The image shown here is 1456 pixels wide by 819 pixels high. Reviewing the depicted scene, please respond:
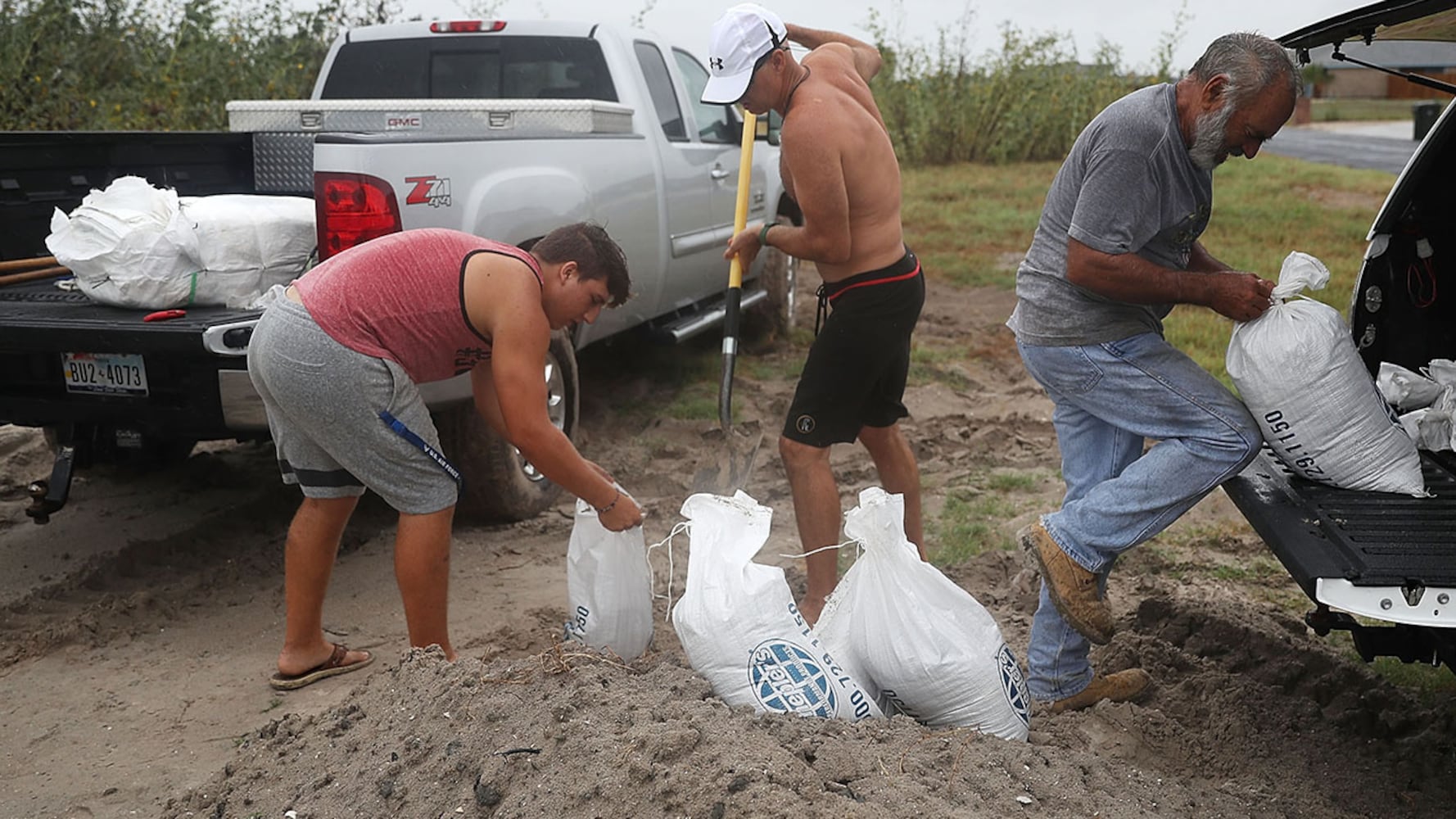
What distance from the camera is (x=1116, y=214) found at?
3.20 metres

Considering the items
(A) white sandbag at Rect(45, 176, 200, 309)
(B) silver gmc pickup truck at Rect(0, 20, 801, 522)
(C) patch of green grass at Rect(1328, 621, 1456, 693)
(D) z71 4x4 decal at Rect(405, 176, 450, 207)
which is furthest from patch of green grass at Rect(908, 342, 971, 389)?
(A) white sandbag at Rect(45, 176, 200, 309)

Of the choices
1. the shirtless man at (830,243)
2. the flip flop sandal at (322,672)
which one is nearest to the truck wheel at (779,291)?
the shirtless man at (830,243)

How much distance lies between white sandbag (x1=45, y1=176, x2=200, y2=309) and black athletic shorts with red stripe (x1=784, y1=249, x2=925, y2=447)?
7.27 feet

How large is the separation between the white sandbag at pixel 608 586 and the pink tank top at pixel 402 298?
0.66 m

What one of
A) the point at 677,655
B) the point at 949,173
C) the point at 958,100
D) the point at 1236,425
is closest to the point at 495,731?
the point at 677,655

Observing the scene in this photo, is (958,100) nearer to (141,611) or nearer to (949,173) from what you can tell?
(949,173)

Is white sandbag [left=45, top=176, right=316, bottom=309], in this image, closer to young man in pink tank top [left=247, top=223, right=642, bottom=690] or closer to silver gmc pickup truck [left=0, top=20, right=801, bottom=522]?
silver gmc pickup truck [left=0, top=20, right=801, bottom=522]

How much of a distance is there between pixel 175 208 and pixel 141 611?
1.45 metres

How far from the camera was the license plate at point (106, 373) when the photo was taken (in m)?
4.35

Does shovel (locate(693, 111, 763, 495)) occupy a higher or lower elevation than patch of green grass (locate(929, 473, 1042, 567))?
higher

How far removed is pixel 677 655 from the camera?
3.77 meters

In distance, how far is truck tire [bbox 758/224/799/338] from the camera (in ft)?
29.0

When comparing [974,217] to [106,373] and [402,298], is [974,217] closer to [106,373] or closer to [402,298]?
[106,373]

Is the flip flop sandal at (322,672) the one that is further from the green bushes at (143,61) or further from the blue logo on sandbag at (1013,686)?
the green bushes at (143,61)
